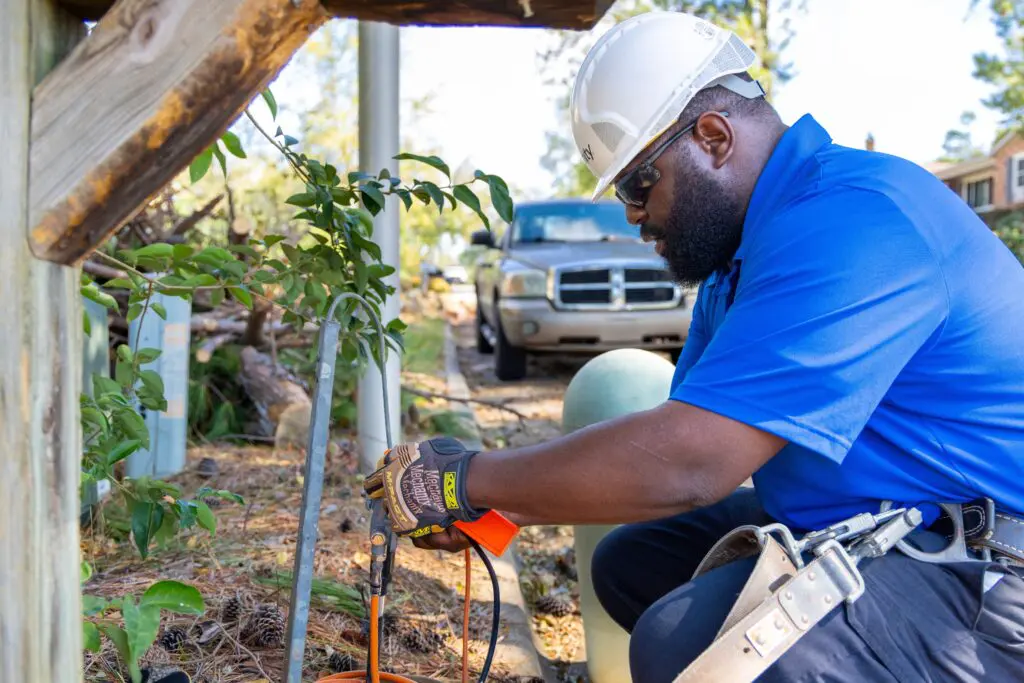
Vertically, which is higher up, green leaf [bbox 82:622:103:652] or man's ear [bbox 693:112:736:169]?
man's ear [bbox 693:112:736:169]

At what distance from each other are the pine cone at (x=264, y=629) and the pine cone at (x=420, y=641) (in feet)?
1.29

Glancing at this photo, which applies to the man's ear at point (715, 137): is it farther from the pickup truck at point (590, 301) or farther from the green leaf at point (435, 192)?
the pickup truck at point (590, 301)

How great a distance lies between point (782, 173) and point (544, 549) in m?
3.22

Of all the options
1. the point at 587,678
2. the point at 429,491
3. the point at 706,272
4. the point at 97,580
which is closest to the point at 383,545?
the point at 429,491

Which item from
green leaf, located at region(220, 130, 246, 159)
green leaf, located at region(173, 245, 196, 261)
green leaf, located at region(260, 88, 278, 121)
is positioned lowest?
green leaf, located at region(173, 245, 196, 261)

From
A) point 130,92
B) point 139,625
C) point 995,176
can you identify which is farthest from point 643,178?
point 995,176

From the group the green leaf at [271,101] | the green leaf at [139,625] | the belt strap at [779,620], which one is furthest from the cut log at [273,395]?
the belt strap at [779,620]

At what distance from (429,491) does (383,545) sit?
0.49ft

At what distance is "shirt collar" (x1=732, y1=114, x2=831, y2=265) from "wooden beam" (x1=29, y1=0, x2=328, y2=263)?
41.7 inches

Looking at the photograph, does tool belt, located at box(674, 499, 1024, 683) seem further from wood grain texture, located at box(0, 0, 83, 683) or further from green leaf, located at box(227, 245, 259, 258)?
green leaf, located at box(227, 245, 259, 258)

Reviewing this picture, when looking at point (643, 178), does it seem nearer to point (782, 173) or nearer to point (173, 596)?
point (782, 173)

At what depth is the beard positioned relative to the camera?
221 centimetres

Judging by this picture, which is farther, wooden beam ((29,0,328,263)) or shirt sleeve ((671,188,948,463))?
shirt sleeve ((671,188,948,463))

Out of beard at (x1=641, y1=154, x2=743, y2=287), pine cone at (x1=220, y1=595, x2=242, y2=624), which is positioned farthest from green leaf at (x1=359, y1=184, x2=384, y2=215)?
pine cone at (x1=220, y1=595, x2=242, y2=624)
